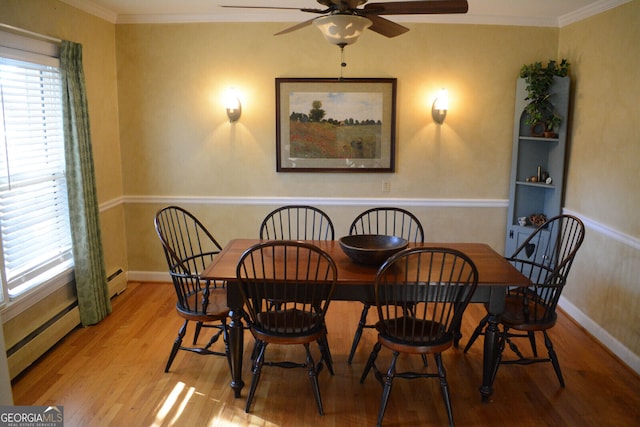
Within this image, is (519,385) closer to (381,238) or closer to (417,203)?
(381,238)

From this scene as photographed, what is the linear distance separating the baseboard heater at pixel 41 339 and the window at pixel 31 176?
308 mm

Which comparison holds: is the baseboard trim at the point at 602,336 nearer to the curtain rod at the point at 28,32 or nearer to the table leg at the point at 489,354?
the table leg at the point at 489,354

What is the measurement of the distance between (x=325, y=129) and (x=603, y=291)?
2640mm

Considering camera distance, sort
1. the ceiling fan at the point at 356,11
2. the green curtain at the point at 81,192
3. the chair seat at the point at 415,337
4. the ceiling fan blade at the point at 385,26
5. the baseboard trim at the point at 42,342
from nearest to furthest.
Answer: the ceiling fan at the point at 356,11 < the ceiling fan blade at the point at 385,26 < the chair seat at the point at 415,337 < the baseboard trim at the point at 42,342 < the green curtain at the point at 81,192

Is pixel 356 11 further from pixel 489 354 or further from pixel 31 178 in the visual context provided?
pixel 31 178

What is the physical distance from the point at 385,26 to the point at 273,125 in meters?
2.20

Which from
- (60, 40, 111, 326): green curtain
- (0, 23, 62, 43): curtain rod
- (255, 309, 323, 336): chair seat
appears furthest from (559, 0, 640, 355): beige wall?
(0, 23, 62, 43): curtain rod

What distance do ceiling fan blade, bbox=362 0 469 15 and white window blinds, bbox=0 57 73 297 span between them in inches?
92.0

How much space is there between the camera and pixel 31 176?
3.46 m

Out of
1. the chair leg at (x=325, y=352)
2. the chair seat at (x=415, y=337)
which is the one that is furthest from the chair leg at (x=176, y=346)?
the chair seat at (x=415, y=337)

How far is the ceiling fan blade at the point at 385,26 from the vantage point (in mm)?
2572

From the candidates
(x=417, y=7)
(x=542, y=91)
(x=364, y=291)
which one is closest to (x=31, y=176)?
(x=364, y=291)

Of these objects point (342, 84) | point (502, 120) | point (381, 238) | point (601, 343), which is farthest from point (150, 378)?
point (502, 120)

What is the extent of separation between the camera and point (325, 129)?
4.68 meters
